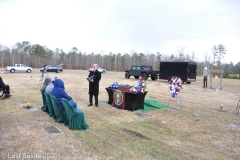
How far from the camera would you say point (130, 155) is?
9.90 ft

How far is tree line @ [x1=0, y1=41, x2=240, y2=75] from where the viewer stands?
46531mm

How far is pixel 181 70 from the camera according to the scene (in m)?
15.7

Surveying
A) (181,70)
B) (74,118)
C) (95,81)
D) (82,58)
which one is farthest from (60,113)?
(82,58)

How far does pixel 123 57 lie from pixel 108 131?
5596 cm

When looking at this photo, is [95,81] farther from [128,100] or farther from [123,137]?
[123,137]

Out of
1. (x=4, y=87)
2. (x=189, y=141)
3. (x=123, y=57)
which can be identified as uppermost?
(x=123, y=57)

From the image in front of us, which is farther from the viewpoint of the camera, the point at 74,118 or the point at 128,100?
the point at 128,100

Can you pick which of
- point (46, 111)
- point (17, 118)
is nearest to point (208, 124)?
point (46, 111)

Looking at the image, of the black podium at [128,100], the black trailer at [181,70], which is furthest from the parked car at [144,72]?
the black podium at [128,100]

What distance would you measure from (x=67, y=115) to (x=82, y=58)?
2119 inches

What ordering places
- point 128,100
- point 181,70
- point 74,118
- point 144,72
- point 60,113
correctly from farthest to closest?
point 144,72 < point 181,70 < point 128,100 < point 60,113 < point 74,118

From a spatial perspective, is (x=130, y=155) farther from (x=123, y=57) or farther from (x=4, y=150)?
(x=123, y=57)

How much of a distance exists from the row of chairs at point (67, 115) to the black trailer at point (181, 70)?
12.8 m

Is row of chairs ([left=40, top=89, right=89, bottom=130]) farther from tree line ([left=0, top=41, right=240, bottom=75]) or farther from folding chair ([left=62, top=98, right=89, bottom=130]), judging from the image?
tree line ([left=0, top=41, right=240, bottom=75])
